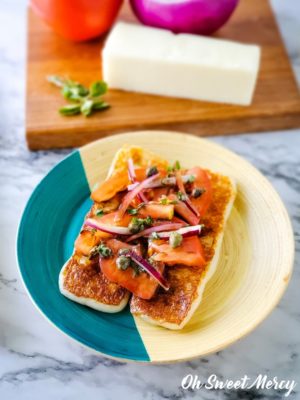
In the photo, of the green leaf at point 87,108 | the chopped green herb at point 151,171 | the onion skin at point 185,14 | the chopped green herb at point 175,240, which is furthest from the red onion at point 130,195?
the onion skin at point 185,14

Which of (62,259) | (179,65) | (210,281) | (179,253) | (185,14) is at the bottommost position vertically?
(62,259)

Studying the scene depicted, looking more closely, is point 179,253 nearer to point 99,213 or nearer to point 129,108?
point 99,213

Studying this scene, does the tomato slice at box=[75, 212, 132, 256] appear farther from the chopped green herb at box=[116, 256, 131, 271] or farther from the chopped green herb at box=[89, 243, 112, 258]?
the chopped green herb at box=[116, 256, 131, 271]

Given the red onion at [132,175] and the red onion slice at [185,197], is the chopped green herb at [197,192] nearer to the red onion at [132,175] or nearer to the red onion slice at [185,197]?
the red onion slice at [185,197]

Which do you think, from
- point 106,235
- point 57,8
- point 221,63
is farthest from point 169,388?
point 57,8

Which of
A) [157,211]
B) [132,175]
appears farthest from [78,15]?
[157,211]

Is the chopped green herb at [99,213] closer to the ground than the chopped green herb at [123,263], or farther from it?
closer to the ground

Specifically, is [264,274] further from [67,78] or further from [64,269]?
[67,78]
